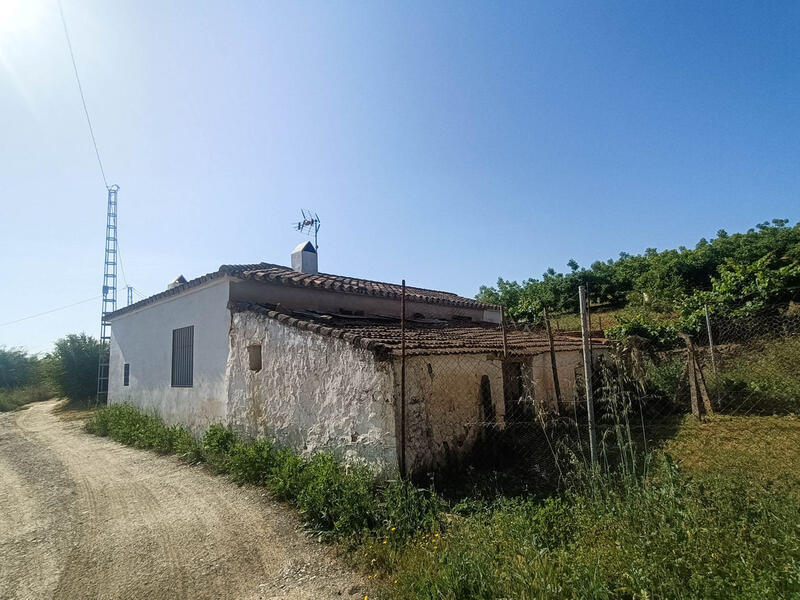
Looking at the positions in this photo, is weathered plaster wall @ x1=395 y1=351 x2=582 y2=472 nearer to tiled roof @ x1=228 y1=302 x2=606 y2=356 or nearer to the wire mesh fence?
the wire mesh fence

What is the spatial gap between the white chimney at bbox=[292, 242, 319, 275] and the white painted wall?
9.57ft

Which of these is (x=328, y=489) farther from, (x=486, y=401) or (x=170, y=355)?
(x=170, y=355)

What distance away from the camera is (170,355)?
34.7ft

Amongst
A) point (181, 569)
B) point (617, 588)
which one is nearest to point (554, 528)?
point (617, 588)

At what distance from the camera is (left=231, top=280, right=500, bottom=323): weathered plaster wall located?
884 cm

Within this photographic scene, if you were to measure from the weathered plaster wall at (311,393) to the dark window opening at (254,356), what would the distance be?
0.09 m

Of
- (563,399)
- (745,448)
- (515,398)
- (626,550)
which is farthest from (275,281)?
(745,448)

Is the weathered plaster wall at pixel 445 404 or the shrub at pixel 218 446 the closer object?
the weathered plaster wall at pixel 445 404

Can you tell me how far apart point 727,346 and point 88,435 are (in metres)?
17.2

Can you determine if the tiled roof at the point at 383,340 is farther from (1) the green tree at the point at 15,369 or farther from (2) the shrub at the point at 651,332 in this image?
(1) the green tree at the point at 15,369

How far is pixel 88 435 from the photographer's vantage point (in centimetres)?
1141

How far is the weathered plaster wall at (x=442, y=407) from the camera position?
5.51m

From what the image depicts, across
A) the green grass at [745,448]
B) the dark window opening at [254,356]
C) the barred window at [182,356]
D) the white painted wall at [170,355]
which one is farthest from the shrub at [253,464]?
the green grass at [745,448]

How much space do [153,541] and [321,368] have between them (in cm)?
287
